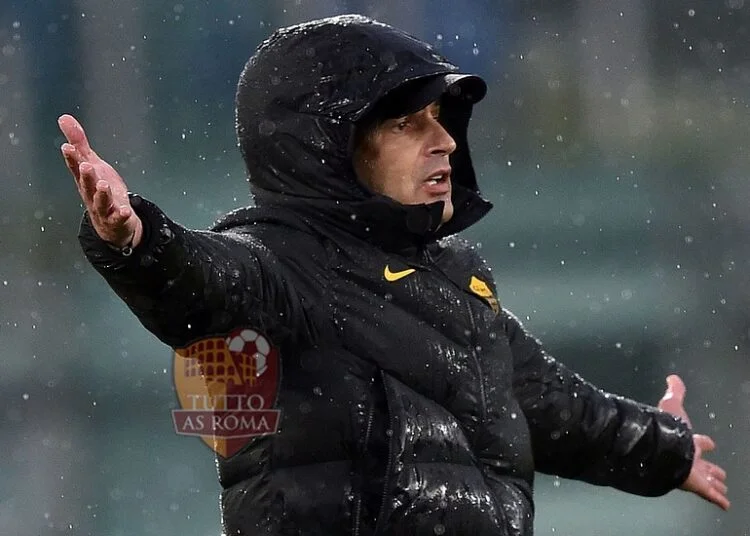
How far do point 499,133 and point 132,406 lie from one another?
2.13 metres

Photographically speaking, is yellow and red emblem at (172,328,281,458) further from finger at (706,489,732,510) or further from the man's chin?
finger at (706,489,732,510)

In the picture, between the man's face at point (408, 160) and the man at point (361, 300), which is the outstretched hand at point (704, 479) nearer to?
the man at point (361, 300)

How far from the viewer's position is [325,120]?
4.00m

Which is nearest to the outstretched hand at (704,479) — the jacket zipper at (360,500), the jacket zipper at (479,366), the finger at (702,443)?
the finger at (702,443)

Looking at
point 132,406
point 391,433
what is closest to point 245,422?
point 391,433

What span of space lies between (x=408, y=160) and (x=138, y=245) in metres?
0.86

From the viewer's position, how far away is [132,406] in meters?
8.45

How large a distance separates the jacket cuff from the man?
6 centimetres

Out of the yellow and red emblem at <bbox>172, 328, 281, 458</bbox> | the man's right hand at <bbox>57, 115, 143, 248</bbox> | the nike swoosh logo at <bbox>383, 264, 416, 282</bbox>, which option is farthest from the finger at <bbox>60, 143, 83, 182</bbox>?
the nike swoosh logo at <bbox>383, 264, 416, 282</bbox>

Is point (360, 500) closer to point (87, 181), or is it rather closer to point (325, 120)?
point (325, 120)

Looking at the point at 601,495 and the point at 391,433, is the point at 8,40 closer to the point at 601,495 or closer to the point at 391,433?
the point at 601,495

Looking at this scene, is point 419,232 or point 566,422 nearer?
point 419,232

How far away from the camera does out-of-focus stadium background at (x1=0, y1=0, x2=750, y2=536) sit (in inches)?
328

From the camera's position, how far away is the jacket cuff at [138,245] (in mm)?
3367
